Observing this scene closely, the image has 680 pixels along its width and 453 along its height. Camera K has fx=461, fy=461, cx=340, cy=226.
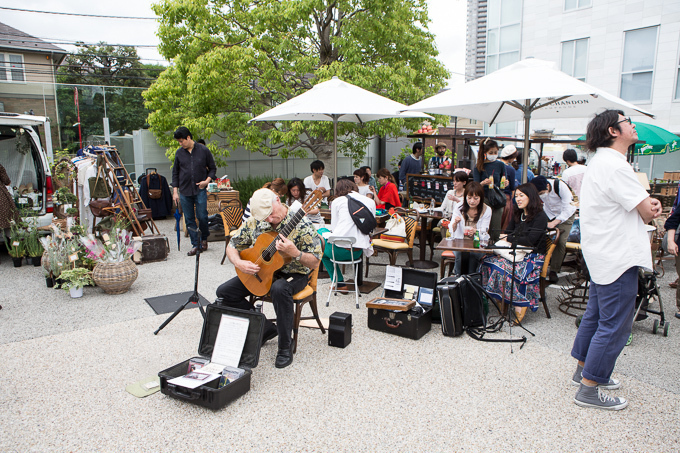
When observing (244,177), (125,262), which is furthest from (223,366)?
(244,177)

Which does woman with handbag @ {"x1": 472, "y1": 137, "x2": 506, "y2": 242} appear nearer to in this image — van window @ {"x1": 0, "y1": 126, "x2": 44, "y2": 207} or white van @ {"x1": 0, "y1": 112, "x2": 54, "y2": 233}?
white van @ {"x1": 0, "y1": 112, "x2": 54, "y2": 233}

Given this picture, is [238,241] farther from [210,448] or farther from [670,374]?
[670,374]

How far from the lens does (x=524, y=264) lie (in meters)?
4.61

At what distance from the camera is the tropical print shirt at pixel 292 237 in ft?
12.1

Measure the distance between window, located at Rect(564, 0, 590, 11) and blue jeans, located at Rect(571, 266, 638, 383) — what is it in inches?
650

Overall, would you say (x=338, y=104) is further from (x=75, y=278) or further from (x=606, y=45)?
(x=606, y=45)

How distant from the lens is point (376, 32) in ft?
32.8

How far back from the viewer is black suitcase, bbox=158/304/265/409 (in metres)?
3.04

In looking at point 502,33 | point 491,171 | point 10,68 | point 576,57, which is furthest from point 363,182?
point 10,68

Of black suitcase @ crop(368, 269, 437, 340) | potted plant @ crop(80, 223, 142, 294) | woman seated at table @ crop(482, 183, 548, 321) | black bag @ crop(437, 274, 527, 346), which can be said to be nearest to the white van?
potted plant @ crop(80, 223, 142, 294)

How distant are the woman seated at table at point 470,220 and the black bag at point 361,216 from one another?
98 centimetres

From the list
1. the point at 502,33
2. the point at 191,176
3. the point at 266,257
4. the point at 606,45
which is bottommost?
the point at 266,257

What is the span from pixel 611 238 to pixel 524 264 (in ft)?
5.87

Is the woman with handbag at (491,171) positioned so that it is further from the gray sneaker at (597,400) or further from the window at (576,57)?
the window at (576,57)
